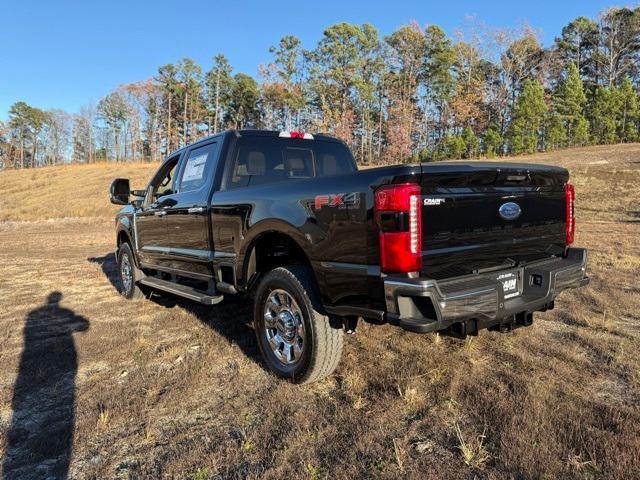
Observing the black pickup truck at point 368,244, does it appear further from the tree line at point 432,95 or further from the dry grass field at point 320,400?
the tree line at point 432,95

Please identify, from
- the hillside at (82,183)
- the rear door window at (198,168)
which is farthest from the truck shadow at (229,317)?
the hillside at (82,183)

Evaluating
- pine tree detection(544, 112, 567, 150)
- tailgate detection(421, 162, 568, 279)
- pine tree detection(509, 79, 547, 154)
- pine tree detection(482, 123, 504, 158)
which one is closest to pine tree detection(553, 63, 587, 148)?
pine tree detection(544, 112, 567, 150)

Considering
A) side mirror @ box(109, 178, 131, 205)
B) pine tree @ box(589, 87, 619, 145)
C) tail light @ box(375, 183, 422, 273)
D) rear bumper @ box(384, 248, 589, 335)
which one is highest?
pine tree @ box(589, 87, 619, 145)

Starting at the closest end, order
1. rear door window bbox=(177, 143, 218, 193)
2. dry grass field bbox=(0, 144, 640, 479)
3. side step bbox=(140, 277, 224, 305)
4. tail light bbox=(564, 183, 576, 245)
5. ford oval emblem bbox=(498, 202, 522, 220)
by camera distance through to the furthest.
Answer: dry grass field bbox=(0, 144, 640, 479)
ford oval emblem bbox=(498, 202, 522, 220)
tail light bbox=(564, 183, 576, 245)
side step bbox=(140, 277, 224, 305)
rear door window bbox=(177, 143, 218, 193)

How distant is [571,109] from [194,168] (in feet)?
173

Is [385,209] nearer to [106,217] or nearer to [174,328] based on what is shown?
[174,328]

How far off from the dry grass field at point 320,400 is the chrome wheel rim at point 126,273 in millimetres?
763

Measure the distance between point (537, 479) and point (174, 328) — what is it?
12.7 ft

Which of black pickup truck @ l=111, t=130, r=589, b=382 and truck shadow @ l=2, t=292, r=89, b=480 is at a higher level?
black pickup truck @ l=111, t=130, r=589, b=382

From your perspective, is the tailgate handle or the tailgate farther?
the tailgate handle

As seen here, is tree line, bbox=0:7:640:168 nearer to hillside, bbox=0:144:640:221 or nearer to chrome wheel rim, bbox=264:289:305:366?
hillside, bbox=0:144:640:221

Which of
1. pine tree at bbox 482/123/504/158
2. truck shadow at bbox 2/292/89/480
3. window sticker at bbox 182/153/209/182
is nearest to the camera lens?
truck shadow at bbox 2/292/89/480

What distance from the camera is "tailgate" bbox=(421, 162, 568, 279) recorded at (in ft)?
9.16

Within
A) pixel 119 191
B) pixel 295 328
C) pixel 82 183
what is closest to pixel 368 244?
pixel 295 328
